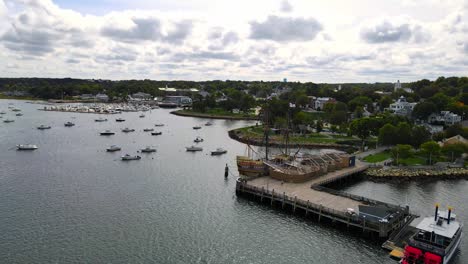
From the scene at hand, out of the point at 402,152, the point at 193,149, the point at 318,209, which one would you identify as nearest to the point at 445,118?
the point at 402,152

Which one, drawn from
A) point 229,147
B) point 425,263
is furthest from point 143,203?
point 229,147

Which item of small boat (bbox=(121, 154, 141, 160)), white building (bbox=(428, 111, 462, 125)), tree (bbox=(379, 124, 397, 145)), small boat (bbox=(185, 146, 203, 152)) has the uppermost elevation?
white building (bbox=(428, 111, 462, 125))

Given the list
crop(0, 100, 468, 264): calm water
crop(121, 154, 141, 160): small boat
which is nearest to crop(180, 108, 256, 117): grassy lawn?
crop(0, 100, 468, 264): calm water

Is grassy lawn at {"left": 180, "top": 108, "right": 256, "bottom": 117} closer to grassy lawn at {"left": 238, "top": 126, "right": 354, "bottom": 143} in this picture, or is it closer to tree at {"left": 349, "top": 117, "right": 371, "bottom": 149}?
grassy lawn at {"left": 238, "top": 126, "right": 354, "bottom": 143}

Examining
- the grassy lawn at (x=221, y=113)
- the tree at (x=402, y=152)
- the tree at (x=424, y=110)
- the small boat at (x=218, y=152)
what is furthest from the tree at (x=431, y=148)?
the grassy lawn at (x=221, y=113)

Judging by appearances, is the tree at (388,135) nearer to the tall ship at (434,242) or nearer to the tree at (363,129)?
the tree at (363,129)
